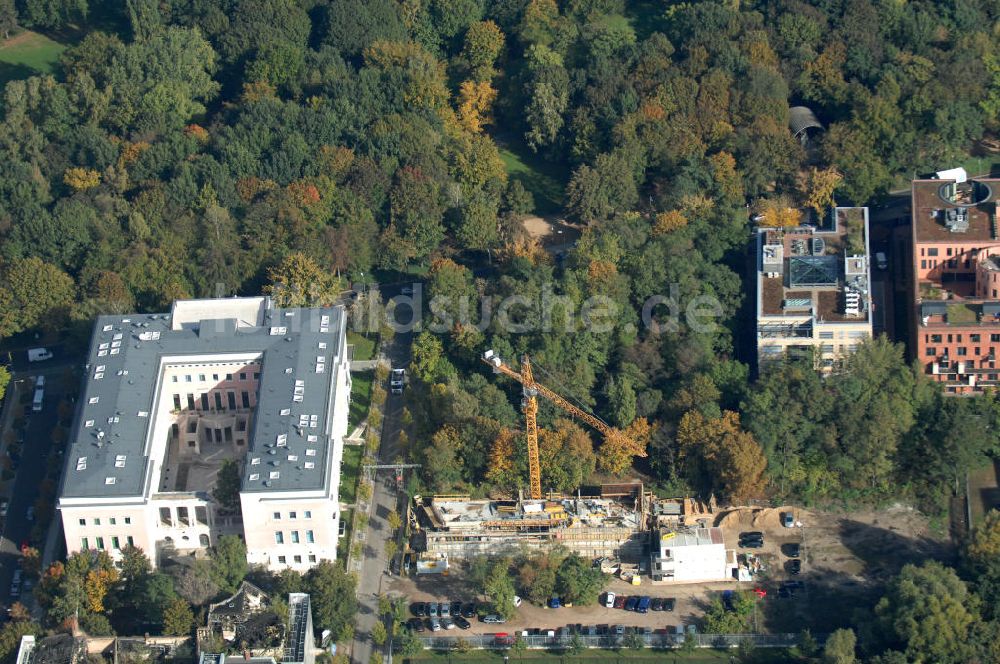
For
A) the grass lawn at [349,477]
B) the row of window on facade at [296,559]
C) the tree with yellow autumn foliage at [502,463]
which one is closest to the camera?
the row of window on facade at [296,559]

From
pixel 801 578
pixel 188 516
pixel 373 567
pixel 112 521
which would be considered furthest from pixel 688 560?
pixel 112 521

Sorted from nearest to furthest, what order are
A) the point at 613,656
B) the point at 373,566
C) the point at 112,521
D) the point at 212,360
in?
the point at 613,656 → the point at 112,521 → the point at 373,566 → the point at 212,360

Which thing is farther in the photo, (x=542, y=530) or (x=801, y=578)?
(x=542, y=530)

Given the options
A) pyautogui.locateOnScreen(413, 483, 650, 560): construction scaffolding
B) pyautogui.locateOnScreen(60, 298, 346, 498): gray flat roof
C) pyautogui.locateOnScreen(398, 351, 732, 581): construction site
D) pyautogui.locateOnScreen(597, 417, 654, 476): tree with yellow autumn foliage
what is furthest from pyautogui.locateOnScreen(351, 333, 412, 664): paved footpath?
pyautogui.locateOnScreen(597, 417, 654, 476): tree with yellow autumn foliage

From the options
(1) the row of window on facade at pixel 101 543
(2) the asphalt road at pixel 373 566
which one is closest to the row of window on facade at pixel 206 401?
(2) the asphalt road at pixel 373 566

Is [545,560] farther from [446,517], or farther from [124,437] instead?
[124,437]

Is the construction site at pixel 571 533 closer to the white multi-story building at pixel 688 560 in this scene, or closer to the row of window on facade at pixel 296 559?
the white multi-story building at pixel 688 560

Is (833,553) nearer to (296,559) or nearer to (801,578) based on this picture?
(801,578)
